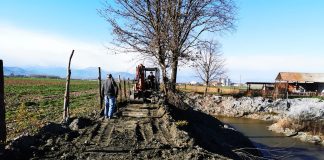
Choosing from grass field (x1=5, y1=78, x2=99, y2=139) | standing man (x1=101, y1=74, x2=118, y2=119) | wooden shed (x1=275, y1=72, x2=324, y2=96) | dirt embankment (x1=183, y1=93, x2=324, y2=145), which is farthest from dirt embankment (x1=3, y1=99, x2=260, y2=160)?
wooden shed (x1=275, y1=72, x2=324, y2=96)

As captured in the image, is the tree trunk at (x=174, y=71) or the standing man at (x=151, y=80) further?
the tree trunk at (x=174, y=71)

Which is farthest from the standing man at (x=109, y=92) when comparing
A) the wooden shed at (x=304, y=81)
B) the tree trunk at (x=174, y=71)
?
the wooden shed at (x=304, y=81)

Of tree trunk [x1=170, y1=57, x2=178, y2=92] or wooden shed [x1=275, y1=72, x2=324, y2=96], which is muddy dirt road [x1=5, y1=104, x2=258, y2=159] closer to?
tree trunk [x1=170, y1=57, x2=178, y2=92]

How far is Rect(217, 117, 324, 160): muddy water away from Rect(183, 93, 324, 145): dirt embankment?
1623 mm

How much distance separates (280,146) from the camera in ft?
88.7

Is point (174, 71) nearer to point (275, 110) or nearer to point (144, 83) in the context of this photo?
point (144, 83)

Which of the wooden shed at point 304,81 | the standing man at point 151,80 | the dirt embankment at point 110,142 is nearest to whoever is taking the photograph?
the dirt embankment at point 110,142

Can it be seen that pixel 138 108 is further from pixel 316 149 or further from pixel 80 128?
pixel 316 149

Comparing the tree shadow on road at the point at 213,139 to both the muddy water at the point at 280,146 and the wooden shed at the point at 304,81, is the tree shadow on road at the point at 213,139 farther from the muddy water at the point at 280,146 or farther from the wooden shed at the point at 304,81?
the wooden shed at the point at 304,81

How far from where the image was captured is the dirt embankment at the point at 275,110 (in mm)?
33844

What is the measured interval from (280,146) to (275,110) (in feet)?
68.9

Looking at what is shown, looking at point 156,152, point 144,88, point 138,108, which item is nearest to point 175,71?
point 144,88

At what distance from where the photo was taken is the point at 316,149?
27172mm

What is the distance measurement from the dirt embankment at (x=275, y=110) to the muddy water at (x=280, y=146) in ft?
5.32
